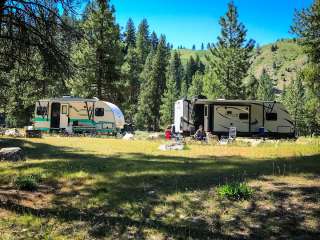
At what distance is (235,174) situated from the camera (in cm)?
979

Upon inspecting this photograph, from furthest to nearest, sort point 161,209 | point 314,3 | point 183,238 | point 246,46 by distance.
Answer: point 246,46
point 314,3
point 161,209
point 183,238

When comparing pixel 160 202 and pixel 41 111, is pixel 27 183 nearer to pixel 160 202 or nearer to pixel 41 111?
pixel 160 202

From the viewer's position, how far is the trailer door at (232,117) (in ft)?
97.0

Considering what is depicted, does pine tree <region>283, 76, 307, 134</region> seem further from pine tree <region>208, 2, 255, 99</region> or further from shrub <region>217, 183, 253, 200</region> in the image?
shrub <region>217, 183, 253, 200</region>

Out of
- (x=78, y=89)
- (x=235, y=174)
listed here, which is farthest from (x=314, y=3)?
(x=235, y=174)

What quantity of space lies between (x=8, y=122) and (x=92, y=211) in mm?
53824

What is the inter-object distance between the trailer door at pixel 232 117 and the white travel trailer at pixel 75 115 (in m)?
7.57

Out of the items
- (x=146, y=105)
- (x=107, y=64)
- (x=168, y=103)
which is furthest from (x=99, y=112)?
(x=168, y=103)

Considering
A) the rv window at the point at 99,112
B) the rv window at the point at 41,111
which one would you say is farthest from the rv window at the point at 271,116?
the rv window at the point at 41,111

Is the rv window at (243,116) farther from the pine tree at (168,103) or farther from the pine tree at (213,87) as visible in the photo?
the pine tree at (168,103)

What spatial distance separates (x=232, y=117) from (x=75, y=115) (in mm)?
11138

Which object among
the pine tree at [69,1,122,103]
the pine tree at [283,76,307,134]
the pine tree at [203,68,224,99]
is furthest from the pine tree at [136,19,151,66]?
the pine tree at [69,1,122,103]

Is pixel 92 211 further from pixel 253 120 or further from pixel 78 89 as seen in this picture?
pixel 78 89

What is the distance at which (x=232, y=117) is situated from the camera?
2966 cm
